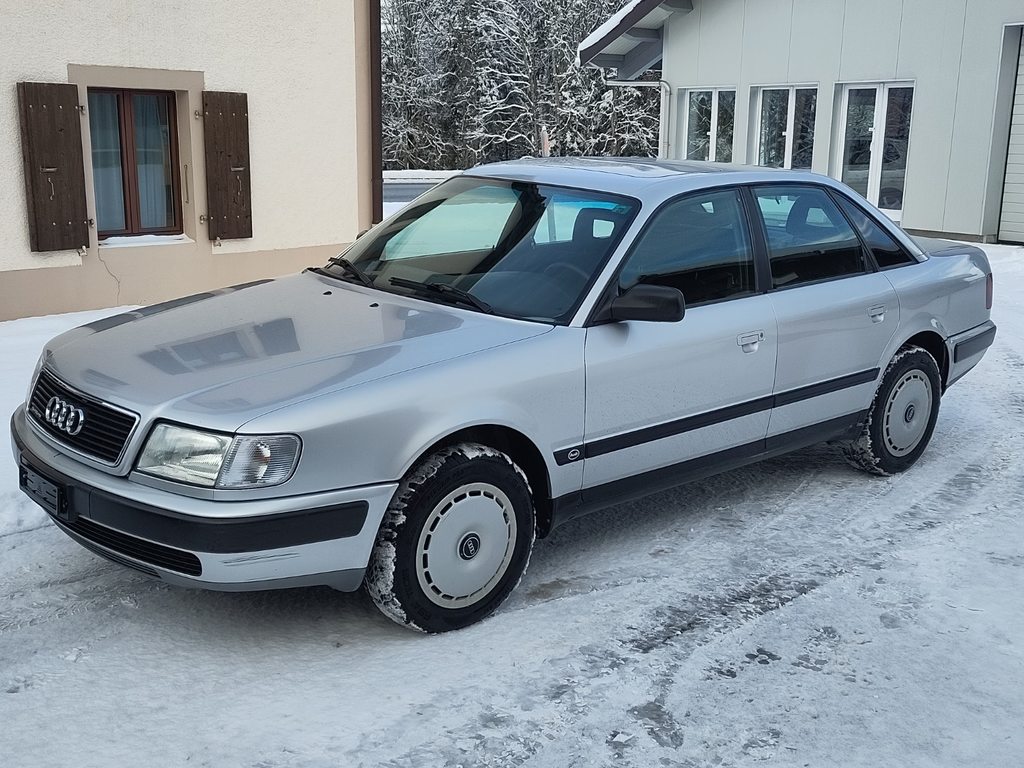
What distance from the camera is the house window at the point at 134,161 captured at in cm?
996

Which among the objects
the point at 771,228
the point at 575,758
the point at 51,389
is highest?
the point at 771,228

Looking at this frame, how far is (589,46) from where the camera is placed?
20.4 meters

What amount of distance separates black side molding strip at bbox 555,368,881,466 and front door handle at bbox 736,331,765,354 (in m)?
0.25

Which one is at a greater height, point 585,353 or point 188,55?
point 188,55

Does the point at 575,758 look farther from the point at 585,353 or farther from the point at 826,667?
the point at 585,353

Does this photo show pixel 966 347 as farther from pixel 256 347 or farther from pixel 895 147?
pixel 895 147

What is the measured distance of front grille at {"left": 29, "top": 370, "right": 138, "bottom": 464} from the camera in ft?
12.1

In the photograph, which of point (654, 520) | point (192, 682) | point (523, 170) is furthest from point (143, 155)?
point (192, 682)

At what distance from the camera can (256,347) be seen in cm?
411

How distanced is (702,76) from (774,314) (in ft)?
51.9

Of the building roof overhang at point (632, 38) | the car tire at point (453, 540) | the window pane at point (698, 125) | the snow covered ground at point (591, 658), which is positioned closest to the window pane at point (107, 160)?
the snow covered ground at point (591, 658)

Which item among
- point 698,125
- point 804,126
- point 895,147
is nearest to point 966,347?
point 895,147

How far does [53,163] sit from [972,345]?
7.25m

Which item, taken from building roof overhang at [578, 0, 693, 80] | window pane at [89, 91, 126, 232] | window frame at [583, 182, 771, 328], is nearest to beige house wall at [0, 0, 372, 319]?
window pane at [89, 91, 126, 232]
